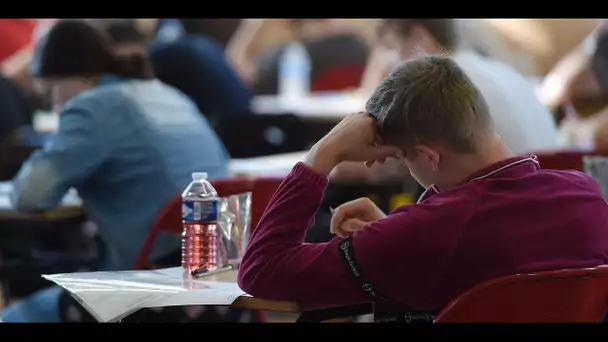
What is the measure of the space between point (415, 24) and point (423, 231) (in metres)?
2.14

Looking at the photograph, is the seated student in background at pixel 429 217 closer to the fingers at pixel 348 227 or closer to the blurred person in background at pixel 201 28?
the fingers at pixel 348 227

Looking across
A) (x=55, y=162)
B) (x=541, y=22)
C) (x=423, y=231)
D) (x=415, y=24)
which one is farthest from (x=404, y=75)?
(x=541, y=22)

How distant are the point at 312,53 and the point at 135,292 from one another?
477 cm

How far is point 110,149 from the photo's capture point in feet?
9.26

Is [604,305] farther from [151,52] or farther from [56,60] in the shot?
[151,52]

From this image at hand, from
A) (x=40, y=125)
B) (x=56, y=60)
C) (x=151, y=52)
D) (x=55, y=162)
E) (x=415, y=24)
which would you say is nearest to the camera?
(x=55, y=162)

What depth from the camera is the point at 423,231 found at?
1569 millimetres

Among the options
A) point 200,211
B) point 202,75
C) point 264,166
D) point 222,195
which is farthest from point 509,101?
point 202,75

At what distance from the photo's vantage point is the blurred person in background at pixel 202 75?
469 cm

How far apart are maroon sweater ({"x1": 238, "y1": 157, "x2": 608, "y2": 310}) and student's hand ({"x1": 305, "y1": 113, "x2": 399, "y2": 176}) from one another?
0.13ft

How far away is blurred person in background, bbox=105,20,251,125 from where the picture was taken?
185 inches

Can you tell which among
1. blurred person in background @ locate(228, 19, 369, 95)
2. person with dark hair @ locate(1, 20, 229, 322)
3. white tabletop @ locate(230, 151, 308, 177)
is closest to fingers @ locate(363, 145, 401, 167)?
person with dark hair @ locate(1, 20, 229, 322)

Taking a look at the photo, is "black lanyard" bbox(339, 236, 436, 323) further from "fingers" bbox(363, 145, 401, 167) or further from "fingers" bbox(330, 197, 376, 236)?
"fingers" bbox(330, 197, 376, 236)

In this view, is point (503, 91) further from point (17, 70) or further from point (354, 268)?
point (17, 70)
